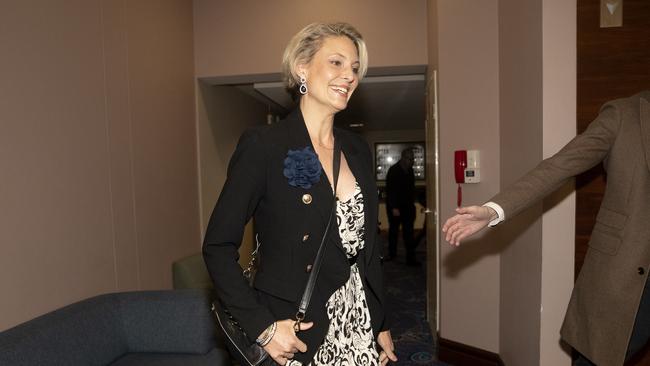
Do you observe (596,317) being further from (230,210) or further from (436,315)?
(436,315)

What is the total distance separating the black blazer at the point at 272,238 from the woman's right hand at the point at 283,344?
0.04 m

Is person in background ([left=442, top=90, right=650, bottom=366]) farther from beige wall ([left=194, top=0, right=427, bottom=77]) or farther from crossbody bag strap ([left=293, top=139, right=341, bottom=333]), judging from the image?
beige wall ([left=194, top=0, right=427, bottom=77])

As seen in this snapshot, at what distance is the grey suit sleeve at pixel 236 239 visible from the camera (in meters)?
1.11

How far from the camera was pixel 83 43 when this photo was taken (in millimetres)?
2643

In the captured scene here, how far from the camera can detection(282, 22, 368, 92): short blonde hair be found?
132 cm

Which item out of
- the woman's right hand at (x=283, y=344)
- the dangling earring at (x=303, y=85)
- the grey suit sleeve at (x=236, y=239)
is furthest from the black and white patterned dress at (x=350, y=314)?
the dangling earring at (x=303, y=85)

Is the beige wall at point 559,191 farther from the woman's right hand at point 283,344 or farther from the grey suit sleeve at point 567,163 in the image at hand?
the woman's right hand at point 283,344

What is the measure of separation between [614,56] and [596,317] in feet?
4.51

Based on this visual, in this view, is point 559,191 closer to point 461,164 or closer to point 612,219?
point 612,219

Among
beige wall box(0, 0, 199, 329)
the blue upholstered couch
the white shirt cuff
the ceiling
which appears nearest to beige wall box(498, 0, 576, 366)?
the white shirt cuff

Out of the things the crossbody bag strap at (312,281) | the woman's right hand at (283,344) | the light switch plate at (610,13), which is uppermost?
the light switch plate at (610,13)

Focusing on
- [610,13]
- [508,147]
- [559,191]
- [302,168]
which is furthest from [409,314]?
[302,168]

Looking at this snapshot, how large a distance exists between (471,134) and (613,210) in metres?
1.66

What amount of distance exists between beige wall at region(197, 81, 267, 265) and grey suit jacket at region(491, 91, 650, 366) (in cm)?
360
